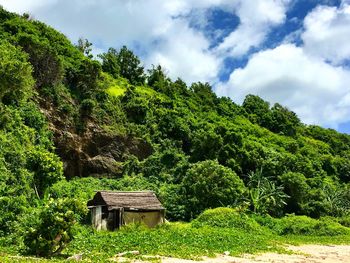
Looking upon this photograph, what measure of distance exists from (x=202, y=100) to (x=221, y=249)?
2256 inches

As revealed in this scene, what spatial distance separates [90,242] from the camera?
22.7m

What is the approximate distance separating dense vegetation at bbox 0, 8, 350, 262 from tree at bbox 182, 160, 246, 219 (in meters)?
0.10

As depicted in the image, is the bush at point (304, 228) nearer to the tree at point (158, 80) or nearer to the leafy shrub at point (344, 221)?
the leafy shrub at point (344, 221)

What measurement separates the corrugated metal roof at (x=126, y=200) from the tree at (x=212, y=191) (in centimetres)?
750

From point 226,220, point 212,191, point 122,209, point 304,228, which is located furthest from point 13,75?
point 304,228

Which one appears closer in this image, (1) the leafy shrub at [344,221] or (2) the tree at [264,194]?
(2) the tree at [264,194]

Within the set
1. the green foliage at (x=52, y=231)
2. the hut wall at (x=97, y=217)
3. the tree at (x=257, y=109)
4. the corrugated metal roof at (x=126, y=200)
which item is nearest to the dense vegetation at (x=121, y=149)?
the hut wall at (x=97, y=217)

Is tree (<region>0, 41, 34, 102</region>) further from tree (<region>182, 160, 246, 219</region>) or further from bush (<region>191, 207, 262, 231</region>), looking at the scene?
tree (<region>182, 160, 246, 219</region>)

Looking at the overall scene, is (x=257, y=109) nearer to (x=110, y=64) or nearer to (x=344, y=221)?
(x=110, y=64)

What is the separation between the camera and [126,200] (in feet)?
113

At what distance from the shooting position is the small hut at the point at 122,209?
108 feet

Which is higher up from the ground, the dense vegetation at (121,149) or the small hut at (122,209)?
the dense vegetation at (121,149)

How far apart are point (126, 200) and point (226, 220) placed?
8759 millimetres

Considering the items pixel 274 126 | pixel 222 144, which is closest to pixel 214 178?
pixel 222 144
